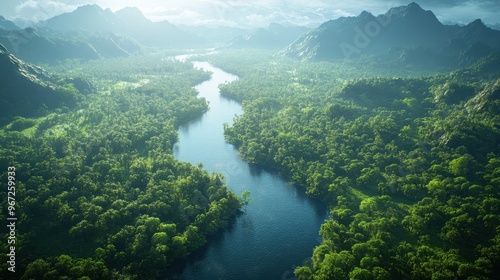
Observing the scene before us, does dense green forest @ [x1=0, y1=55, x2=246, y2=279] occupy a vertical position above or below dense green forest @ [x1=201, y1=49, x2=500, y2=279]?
below

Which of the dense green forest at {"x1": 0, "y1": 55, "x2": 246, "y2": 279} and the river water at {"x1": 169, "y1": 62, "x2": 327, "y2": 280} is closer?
the dense green forest at {"x1": 0, "y1": 55, "x2": 246, "y2": 279}

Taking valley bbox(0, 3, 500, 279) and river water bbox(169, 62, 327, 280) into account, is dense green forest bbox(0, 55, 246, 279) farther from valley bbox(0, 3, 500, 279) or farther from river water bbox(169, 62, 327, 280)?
river water bbox(169, 62, 327, 280)

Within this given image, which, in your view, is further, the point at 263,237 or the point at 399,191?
the point at 399,191

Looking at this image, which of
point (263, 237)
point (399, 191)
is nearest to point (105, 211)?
point (263, 237)

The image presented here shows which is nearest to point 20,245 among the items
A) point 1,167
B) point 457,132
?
point 1,167

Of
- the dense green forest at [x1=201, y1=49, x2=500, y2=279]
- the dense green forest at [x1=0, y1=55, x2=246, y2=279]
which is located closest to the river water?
the dense green forest at [x1=0, y1=55, x2=246, y2=279]

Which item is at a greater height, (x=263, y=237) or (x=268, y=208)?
(x=268, y=208)

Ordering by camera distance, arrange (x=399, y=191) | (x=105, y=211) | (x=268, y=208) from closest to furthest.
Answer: (x=105, y=211) → (x=399, y=191) → (x=268, y=208)

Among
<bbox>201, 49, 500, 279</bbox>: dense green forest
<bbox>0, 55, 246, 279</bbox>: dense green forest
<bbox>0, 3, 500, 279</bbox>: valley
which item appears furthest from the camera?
<bbox>0, 55, 246, 279</bbox>: dense green forest

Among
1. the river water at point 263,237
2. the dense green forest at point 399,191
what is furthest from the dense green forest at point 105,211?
the dense green forest at point 399,191

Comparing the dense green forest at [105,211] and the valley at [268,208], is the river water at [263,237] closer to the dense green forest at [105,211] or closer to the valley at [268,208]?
the valley at [268,208]

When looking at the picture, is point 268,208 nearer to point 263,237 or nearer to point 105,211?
point 263,237
